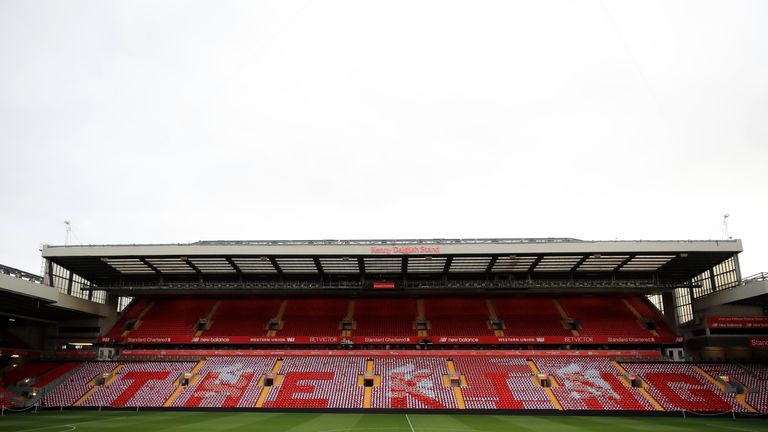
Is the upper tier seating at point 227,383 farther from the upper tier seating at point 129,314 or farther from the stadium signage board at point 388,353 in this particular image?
the upper tier seating at point 129,314

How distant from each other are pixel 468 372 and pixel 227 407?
20763 millimetres

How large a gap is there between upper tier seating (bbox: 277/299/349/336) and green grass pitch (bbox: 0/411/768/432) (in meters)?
14.3

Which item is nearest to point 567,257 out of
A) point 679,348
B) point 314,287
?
point 679,348

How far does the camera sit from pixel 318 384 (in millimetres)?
46156

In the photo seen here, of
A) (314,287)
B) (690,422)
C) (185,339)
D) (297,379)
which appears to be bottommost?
(690,422)

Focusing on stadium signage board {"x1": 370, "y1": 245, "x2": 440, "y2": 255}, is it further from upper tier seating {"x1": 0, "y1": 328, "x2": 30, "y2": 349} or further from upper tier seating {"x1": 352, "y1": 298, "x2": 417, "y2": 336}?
upper tier seating {"x1": 0, "y1": 328, "x2": 30, "y2": 349}

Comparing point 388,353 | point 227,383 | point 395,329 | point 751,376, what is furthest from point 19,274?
point 751,376

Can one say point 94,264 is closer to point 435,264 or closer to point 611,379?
point 435,264

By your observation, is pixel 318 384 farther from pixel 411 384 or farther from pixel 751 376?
pixel 751 376

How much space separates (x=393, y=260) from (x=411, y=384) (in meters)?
12.0

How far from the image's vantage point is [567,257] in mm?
50000

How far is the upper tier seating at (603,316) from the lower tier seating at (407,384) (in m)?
4.61

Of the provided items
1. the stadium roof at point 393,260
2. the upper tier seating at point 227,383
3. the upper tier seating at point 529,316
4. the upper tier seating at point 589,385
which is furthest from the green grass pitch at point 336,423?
the upper tier seating at point 529,316

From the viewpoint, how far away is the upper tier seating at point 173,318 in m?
55.4
